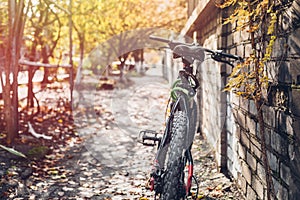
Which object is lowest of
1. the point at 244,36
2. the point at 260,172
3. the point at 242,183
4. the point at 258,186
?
the point at 242,183

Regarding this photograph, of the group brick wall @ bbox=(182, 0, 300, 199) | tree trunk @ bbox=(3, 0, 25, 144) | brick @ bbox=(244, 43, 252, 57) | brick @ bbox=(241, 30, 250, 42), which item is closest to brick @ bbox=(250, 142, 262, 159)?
brick wall @ bbox=(182, 0, 300, 199)

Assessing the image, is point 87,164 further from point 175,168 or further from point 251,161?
point 251,161

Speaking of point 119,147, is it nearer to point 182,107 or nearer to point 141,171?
point 141,171

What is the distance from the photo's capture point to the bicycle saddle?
3.15 metres

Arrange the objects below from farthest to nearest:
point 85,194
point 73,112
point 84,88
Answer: point 84,88 < point 73,112 < point 85,194

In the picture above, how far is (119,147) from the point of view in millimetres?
5977

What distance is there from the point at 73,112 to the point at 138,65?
810 inches

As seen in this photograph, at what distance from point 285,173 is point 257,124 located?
71 cm

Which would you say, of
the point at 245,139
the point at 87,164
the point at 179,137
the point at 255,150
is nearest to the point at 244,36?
the point at 245,139

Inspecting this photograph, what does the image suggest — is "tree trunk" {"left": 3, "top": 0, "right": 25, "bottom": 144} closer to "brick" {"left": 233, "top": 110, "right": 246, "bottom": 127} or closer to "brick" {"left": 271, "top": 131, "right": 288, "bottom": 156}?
"brick" {"left": 233, "top": 110, "right": 246, "bottom": 127}

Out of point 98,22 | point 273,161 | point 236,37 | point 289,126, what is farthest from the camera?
point 98,22

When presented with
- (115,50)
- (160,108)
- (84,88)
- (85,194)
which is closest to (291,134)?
(85,194)

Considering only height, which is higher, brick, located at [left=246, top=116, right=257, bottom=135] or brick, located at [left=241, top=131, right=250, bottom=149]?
brick, located at [left=246, top=116, right=257, bottom=135]

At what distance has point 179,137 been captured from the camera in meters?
2.90
